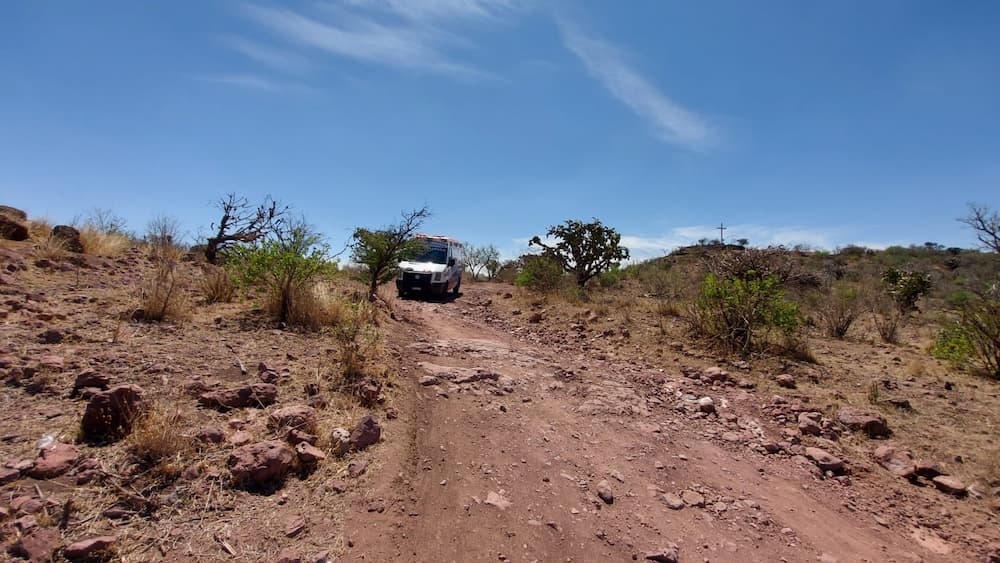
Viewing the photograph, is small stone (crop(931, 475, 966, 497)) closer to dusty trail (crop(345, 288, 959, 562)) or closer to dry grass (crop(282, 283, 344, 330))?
dusty trail (crop(345, 288, 959, 562))

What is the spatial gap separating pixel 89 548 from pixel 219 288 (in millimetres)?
5551

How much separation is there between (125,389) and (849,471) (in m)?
5.70

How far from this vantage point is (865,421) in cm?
456

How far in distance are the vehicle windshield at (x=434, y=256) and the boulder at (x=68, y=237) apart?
312 inches

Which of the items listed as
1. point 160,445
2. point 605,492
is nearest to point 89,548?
point 160,445

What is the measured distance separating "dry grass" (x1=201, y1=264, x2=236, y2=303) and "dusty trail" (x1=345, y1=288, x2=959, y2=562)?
3.81 meters

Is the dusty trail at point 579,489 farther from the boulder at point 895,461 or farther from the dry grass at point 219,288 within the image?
the dry grass at point 219,288

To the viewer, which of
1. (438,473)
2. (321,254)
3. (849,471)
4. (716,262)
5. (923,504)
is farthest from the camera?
(716,262)

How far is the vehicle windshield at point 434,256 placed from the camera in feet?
47.9

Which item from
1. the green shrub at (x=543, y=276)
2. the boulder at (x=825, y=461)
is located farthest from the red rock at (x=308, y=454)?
the green shrub at (x=543, y=276)

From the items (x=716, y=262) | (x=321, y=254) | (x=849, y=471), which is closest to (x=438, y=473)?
(x=849, y=471)

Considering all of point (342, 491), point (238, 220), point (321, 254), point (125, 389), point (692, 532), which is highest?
point (238, 220)

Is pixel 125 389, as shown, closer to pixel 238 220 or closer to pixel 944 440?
pixel 944 440

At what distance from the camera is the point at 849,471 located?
3.96m
